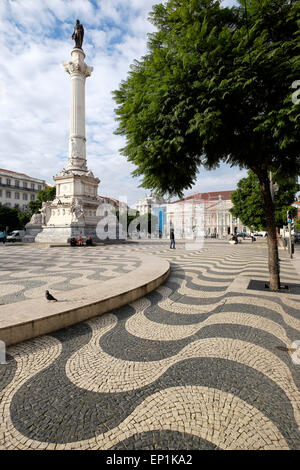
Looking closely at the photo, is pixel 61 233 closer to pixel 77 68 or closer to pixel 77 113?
pixel 77 113

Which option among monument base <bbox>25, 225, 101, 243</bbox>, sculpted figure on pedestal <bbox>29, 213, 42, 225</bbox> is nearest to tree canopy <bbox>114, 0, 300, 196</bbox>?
monument base <bbox>25, 225, 101, 243</bbox>

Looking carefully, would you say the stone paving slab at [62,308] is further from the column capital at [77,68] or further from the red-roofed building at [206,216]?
the red-roofed building at [206,216]

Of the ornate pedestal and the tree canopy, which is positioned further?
the ornate pedestal

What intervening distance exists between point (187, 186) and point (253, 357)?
466cm

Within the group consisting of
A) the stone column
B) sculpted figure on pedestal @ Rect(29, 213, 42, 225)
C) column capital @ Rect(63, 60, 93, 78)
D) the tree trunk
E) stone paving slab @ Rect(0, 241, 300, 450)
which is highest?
column capital @ Rect(63, 60, 93, 78)

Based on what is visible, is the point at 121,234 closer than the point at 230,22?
No

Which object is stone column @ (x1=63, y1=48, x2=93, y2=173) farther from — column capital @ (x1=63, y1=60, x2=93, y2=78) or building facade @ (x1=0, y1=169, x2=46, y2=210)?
building facade @ (x1=0, y1=169, x2=46, y2=210)

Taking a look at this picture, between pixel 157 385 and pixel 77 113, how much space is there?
36323 mm

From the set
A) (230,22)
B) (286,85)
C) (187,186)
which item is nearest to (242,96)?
(286,85)

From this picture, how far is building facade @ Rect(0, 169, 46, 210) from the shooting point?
55.7 metres

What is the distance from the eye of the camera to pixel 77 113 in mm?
31062

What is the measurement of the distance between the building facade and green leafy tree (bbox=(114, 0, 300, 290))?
60.3m

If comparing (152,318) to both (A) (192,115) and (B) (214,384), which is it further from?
(A) (192,115)

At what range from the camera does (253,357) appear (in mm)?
2721
